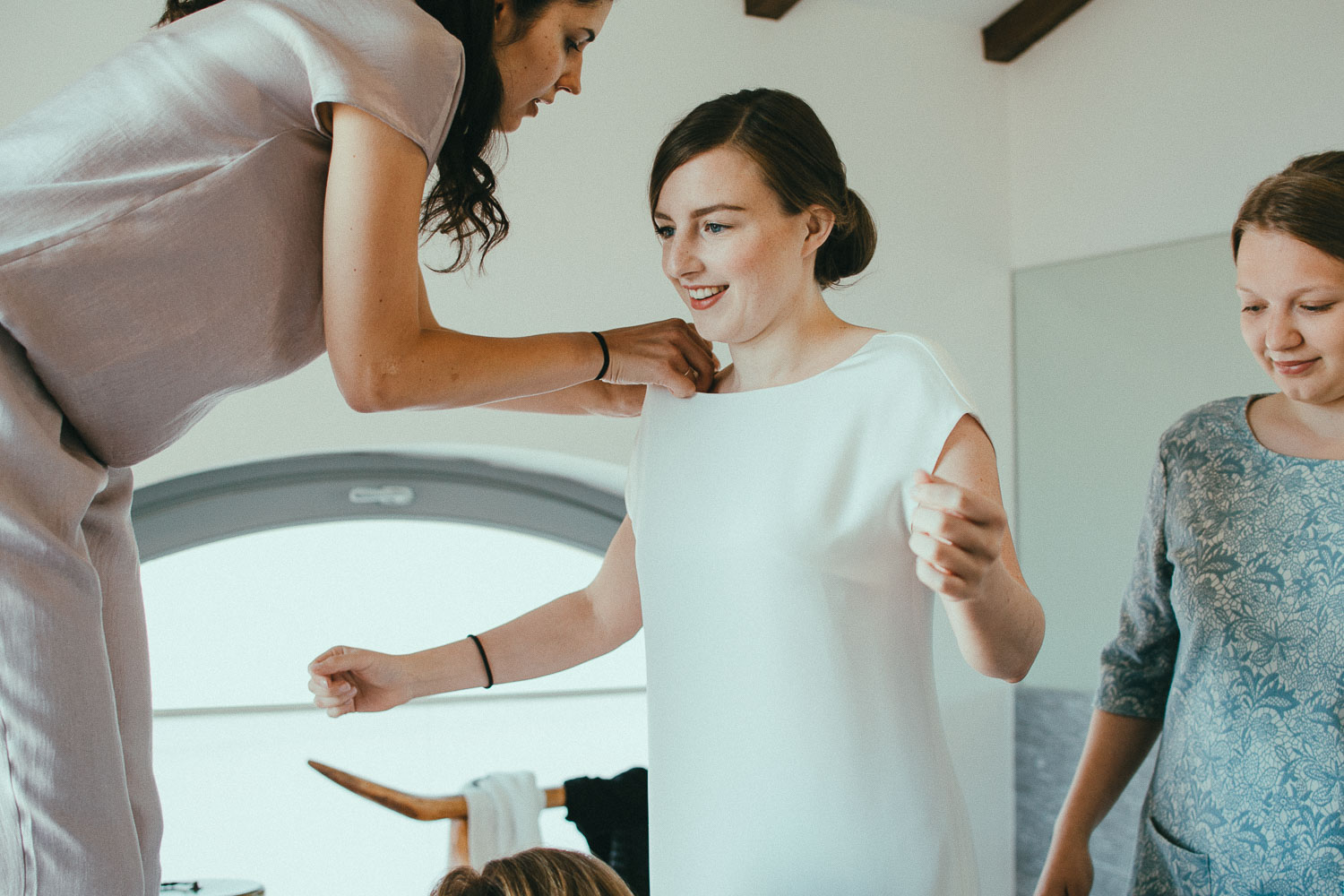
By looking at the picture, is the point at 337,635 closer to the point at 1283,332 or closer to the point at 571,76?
the point at 571,76

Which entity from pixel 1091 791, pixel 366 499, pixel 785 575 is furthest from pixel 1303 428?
pixel 366 499

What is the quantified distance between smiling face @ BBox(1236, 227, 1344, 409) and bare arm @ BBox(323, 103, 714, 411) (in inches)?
33.6

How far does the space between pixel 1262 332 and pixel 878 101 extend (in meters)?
2.07

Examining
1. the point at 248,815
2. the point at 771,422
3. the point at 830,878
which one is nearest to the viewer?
the point at 830,878

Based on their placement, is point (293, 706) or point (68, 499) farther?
point (293, 706)

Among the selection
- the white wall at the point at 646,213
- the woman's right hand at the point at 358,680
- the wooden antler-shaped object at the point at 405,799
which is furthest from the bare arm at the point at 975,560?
the white wall at the point at 646,213

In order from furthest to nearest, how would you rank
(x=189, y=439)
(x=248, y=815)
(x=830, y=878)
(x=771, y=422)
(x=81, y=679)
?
(x=248, y=815) → (x=189, y=439) → (x=771, y=422) → (x=830, y=878) → (x=81, y=679)

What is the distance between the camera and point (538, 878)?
2.90 ft

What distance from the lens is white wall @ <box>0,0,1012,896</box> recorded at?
248 cm

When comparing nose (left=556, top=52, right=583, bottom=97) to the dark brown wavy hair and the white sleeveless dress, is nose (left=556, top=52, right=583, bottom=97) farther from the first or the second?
the white sleeveless dress

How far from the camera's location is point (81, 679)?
0.72m

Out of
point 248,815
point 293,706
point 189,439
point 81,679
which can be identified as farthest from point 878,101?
point 81,679

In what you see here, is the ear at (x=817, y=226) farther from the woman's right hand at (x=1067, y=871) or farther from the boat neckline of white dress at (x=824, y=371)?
the woman's right hand at (x=1067, y=871)

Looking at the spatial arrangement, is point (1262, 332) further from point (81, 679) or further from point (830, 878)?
point (81, 679)
